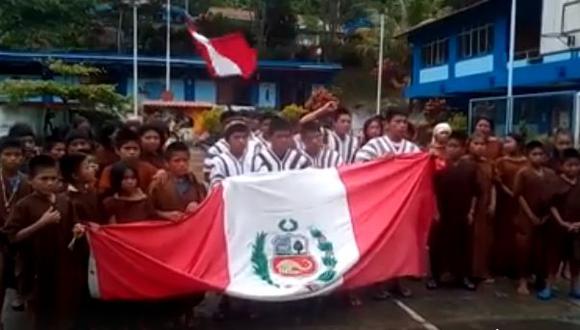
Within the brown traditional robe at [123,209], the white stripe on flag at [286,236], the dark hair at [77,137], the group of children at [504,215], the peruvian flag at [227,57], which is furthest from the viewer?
the peruvian flag at [227,57]

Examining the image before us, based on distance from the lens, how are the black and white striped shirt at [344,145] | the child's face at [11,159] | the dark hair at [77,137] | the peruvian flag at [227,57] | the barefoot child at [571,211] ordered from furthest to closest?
1. the peruvian flag at [227,57]
2. the black and white striped shirt at [344,145]
3. the barefoot child at [571,211]
4. the dark hair at [77,137]
5. the child's face at [11,159]

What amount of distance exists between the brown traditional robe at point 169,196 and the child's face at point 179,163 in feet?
0.17

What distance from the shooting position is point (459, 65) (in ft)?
98.5

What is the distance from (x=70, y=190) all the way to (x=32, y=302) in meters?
0.83

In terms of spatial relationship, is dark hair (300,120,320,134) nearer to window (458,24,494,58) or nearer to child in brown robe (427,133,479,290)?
child in brown robe (427,133,479,290)

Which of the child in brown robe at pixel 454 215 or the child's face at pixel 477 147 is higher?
the child's face at pixel 477 147

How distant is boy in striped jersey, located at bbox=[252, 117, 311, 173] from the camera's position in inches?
249

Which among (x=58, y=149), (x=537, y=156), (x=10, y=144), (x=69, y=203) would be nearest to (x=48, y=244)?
(x=69, y=203)

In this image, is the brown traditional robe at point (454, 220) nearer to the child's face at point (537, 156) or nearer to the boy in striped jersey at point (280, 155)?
the child's face at point (537, 156)

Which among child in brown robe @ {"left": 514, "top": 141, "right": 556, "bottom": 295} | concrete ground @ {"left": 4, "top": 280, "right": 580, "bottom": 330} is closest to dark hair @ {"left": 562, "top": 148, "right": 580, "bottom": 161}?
child in brown robe @ {"left": 514, "top": 141, "right": 556, "bottom": 295}

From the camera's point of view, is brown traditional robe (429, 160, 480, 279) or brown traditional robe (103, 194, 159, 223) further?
brown traditional robe (429, 160, 480, 279)

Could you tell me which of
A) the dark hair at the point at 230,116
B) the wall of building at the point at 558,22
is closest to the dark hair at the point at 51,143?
the dark hair at the point at 230,116

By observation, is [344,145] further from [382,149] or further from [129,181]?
[129,181]

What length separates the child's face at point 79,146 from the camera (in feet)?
21.0
